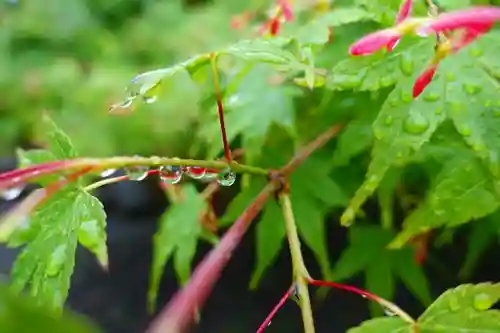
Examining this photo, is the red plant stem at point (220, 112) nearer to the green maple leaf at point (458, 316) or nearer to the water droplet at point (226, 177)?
the water droplet at point (226, 177)

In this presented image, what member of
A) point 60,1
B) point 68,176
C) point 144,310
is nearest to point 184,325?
point 68,176

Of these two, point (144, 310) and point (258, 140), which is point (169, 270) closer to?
point (144, 310)

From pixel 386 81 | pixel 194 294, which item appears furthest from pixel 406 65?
pixel 194 294

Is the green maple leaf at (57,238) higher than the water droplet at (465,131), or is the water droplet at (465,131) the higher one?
the water droplet at (465,131)

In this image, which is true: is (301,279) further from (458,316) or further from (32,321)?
(32,321)

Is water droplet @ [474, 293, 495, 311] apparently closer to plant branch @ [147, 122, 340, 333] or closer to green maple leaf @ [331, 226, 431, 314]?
plant branch @ [147, 122, 340, 333]

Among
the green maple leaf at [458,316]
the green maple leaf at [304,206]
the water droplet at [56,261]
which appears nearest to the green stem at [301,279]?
the green maple leaf at [458,316]
